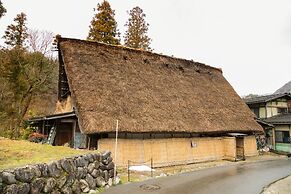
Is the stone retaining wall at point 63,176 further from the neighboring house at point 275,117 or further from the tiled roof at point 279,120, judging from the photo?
the tiled roof at point 279,120

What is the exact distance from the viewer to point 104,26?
100 ft

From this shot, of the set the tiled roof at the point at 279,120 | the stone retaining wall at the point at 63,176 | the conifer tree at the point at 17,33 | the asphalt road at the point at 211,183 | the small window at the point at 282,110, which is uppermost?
the conifer tree at the point at 17,33

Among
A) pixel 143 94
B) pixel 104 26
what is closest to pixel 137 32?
pixel 104 26

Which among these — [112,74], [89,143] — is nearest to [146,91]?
[112,74]

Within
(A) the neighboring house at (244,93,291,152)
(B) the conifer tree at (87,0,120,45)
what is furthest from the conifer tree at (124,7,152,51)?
(A) the neighboring house at (244,93,291,152)

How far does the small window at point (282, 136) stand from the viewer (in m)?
24.5

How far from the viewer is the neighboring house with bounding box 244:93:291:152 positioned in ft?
80.5

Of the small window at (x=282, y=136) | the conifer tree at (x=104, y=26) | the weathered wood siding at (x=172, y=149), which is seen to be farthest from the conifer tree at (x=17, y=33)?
the small window at (x=282, y=136)

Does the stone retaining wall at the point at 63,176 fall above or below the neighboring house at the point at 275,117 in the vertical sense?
below

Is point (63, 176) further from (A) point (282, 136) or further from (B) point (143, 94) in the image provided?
(A) point (282, 136)

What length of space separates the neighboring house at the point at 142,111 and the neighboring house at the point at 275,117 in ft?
14.6

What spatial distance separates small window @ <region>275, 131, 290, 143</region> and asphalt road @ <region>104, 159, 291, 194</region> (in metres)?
10.9

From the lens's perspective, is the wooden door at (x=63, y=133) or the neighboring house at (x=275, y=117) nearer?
the wooden door at (x=63, y=133)

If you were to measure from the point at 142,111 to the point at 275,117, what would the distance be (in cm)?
1839
